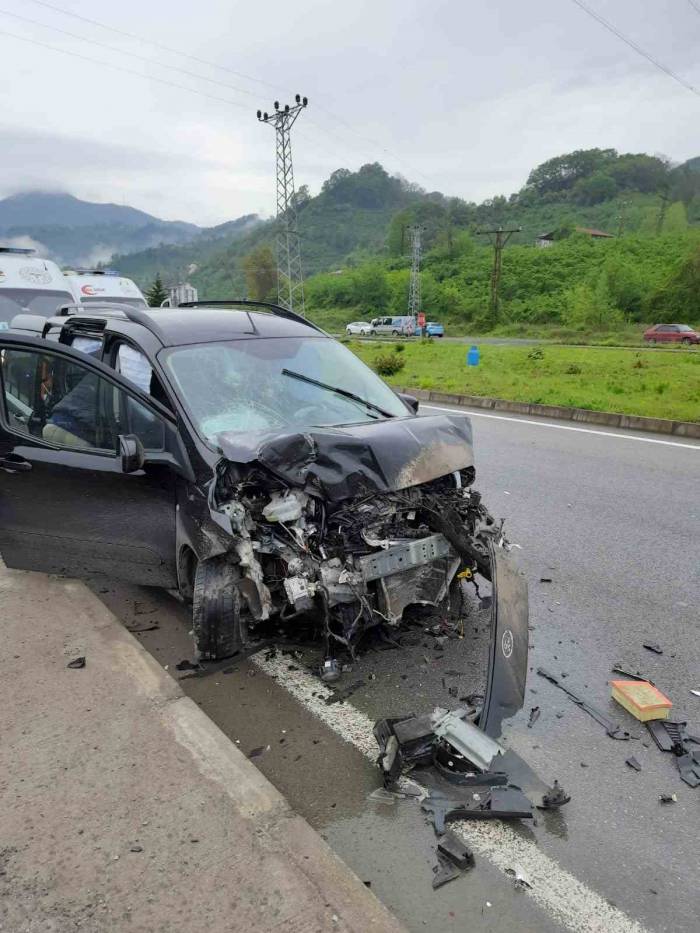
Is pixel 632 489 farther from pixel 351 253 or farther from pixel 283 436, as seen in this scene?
pixel 351 253

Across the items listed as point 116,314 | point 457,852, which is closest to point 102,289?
point 116,314

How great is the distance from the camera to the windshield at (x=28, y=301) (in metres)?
10.8

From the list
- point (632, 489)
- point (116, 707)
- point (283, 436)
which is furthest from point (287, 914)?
point (632, 489)

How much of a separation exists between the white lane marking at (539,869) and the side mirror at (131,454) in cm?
161

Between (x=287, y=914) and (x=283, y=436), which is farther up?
(x=283, y=436)

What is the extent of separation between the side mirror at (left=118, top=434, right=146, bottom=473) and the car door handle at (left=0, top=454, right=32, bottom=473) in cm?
91

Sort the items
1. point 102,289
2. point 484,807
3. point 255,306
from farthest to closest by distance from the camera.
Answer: point 102,289
point 255,306
point 484,807

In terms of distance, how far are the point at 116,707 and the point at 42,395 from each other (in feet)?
7.11

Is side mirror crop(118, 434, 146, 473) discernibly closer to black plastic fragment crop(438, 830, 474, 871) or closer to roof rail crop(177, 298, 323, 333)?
roof rail crop(177, 298, 323, 333)

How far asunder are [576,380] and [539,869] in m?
15.7

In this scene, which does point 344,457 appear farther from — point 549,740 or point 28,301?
point 28,301

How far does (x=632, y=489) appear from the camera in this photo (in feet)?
22.8

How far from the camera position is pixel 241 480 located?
10.4 ft

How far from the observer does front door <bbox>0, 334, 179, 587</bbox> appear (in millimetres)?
3695
